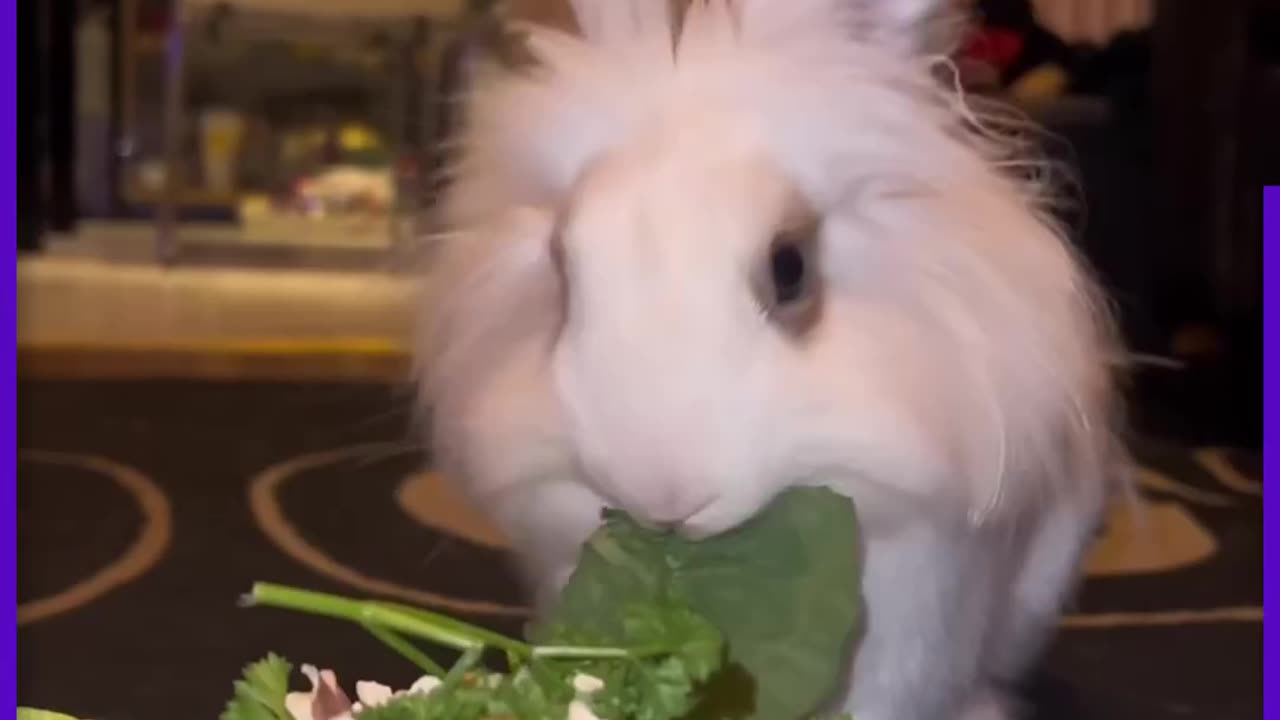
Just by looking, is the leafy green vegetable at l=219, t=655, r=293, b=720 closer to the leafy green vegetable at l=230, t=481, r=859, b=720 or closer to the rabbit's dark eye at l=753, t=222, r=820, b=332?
the leafy green vegetable at l=230, t=481, r=859, b=720

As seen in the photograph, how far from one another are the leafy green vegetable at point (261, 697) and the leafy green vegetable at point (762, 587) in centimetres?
19

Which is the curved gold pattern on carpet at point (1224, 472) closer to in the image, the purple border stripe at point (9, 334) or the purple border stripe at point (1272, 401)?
the purple border stripe at point (1272, 401)

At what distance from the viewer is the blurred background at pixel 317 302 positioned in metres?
1.32

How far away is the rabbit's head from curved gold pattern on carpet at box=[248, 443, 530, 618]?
1.32 ft

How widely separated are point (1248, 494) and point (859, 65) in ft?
3.52

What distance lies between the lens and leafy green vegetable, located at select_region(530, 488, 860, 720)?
765 millimetres

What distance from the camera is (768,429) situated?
746mm

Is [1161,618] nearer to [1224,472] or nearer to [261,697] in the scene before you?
[1224,472]

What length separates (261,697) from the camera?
0.59 m

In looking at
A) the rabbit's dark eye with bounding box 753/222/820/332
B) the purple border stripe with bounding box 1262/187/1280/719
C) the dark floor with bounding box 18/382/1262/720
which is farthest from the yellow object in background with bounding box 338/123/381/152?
the purple border stripe with bounding box 1262/187/1280/719

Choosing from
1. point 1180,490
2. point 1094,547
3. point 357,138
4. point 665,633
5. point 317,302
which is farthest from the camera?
point 357,138

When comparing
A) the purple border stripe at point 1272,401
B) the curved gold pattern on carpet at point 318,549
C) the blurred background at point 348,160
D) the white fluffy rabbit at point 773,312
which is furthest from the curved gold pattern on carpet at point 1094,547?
the purple border stripe at point 1272,401

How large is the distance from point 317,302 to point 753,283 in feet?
7.80

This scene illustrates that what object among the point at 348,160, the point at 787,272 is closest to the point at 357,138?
Result: the point at 348,160
